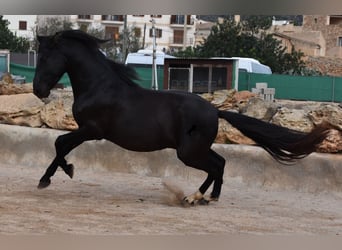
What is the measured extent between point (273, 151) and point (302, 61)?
31610mm

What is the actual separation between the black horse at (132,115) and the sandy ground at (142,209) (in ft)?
1.27

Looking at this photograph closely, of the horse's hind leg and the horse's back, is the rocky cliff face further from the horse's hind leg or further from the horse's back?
the horse's back

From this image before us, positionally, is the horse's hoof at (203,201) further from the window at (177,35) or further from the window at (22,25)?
the window at (177,35)

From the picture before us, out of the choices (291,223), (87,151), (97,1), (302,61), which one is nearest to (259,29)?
(302,61)

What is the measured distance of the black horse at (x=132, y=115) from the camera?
242 inches

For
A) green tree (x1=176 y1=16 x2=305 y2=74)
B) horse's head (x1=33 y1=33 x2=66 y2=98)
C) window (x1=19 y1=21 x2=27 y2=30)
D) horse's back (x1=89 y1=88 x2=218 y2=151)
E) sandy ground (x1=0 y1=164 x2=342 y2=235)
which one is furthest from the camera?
window (x1=19 y1=21 x2=27 y2=30)

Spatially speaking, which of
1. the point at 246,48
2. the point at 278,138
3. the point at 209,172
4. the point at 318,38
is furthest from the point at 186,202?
the point at 318,38

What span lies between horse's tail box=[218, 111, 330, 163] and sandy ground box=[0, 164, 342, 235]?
0.55 m

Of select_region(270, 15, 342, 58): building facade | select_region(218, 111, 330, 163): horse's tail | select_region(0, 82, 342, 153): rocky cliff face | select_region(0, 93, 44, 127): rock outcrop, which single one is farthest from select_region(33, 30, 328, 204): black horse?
select_region(270, 15, 342, 58): building facade

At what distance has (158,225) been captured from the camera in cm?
518

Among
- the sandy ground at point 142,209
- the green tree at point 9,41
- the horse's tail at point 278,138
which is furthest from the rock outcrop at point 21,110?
the green tree at point 9,41

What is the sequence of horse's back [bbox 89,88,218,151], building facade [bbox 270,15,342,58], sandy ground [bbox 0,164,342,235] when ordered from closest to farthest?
1. sandy ground [bbox 0,164,342,235]
2. horse's back [bbox 89,88,218,151]
3. building facade [bbox 270,15,342,58]

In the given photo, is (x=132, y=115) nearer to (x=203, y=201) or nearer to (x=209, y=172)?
(x=209, y=172)

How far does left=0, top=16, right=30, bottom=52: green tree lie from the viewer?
31172 millimetres
